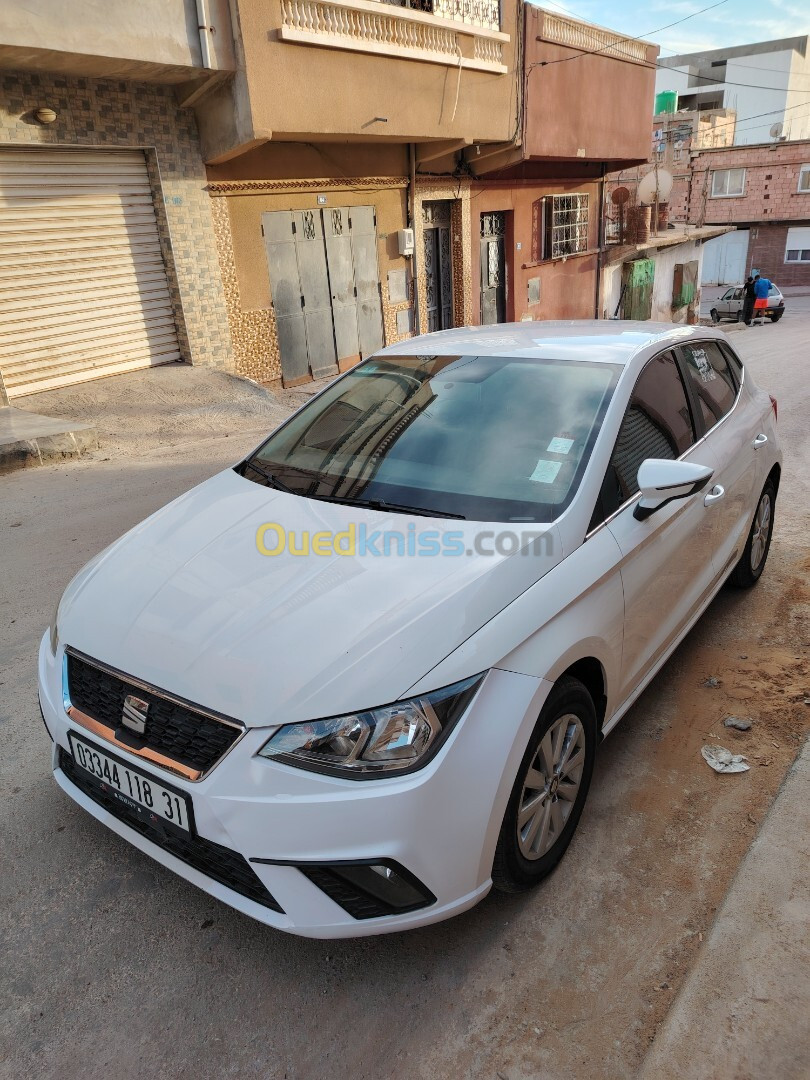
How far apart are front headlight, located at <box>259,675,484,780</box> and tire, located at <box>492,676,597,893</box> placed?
37 cm

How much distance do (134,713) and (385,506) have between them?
108cm

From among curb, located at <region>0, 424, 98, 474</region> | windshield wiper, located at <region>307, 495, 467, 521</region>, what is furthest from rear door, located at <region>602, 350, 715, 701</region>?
curb, located at <region>0, 424, 98, 474</region>

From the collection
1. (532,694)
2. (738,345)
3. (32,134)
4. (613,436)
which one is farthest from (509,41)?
(532,694)

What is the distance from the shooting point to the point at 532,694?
212cm

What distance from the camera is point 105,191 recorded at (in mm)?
8867

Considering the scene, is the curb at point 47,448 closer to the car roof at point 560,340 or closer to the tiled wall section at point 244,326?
the tiled wall section at point 244,326

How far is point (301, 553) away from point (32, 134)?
7722mm

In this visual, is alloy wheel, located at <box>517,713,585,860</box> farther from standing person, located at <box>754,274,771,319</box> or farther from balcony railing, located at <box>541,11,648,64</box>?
standing person, located at <box>754,274,771,319</box>

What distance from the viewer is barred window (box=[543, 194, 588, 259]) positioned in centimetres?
1709

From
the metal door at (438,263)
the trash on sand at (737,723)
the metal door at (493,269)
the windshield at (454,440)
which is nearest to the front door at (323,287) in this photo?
the metal door at (438,263)

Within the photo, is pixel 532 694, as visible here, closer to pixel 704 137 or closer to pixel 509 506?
pixel 509 506

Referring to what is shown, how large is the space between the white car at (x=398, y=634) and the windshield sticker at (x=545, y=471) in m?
0.01

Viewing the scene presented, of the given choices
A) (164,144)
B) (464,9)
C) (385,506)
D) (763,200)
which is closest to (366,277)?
(164,144)

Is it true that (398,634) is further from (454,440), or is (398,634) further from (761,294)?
(761,294)
